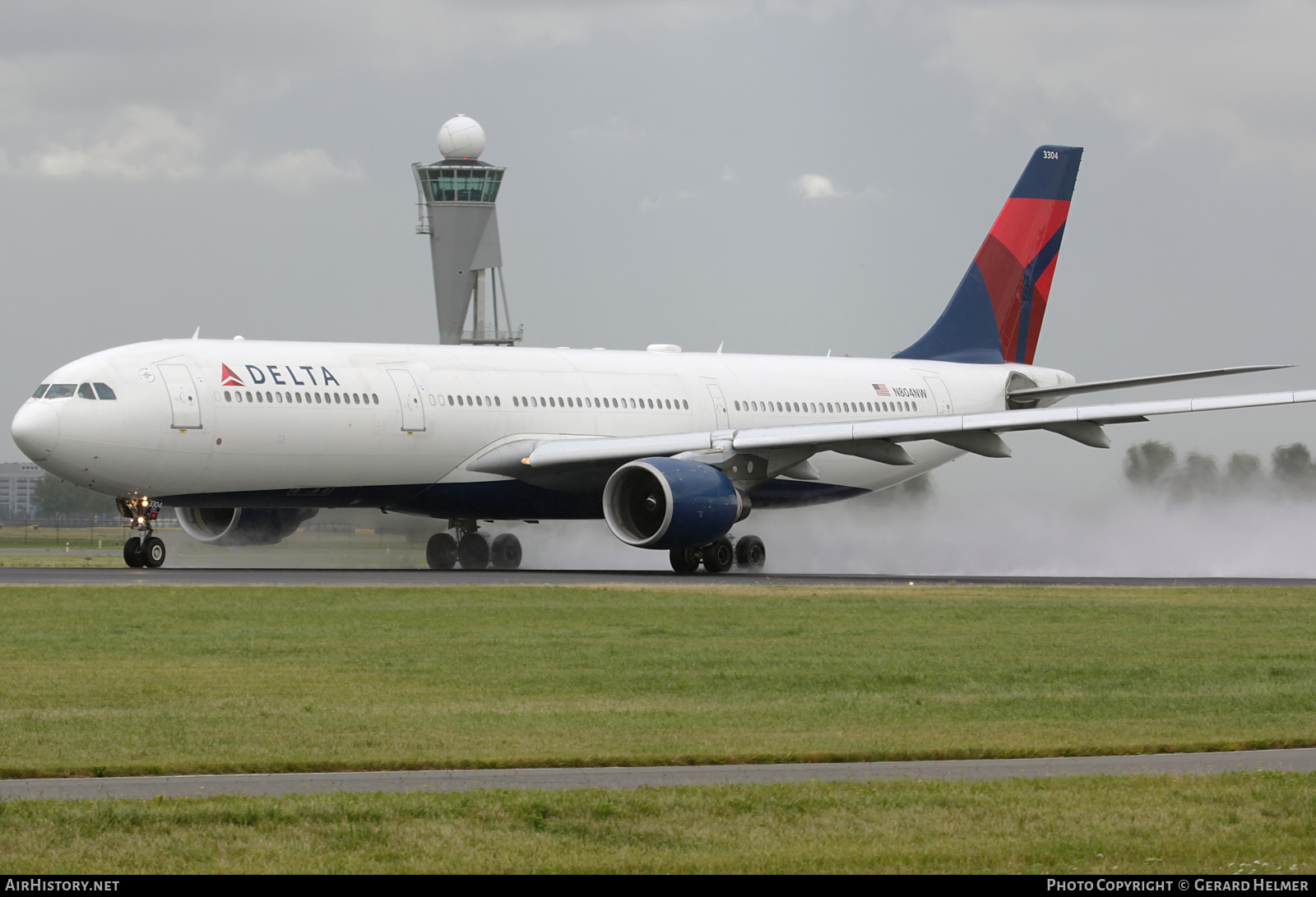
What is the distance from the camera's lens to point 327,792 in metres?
10.8

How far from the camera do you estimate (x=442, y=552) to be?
39125 millimetres

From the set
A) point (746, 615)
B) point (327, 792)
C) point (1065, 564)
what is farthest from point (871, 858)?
point (1065, 564)

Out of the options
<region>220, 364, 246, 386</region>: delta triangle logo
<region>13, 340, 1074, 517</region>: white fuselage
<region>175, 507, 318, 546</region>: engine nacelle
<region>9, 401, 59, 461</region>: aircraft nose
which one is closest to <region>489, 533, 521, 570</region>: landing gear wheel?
<region>13, 340, 1074, 517</region>: white fuselage

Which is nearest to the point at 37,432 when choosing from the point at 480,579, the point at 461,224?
the point at 480,579

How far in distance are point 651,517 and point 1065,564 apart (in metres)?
12.0

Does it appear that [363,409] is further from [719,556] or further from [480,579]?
[719,556]

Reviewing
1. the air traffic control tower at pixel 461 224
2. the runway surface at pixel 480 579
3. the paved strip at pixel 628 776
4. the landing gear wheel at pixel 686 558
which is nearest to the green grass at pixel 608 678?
the paved strip at pixel 628 776

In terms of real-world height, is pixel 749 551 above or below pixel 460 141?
below

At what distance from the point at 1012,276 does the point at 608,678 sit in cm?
3078

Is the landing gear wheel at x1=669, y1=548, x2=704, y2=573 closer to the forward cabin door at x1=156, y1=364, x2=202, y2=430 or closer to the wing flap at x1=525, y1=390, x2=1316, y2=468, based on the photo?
the wing flap at x1=525, y1=390, x2=1316, y2=468

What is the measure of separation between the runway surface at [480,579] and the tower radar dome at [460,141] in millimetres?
56721

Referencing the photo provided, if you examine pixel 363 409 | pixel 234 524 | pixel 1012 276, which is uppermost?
pixel 1012 276

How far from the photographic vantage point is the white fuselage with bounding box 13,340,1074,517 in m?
30.2

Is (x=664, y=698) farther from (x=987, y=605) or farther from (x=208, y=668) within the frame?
(x=987, y=605)
